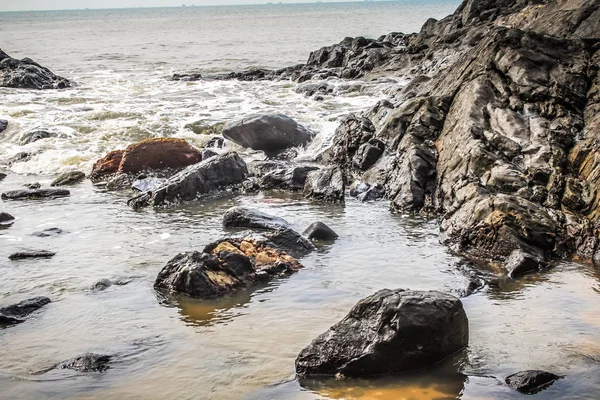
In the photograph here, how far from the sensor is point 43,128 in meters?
21.2

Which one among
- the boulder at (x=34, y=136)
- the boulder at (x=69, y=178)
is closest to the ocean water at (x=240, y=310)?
the boulder at (x=69, y=178)

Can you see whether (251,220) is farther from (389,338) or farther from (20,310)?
(389,338)

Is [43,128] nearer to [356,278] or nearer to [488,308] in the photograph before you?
[356,278]

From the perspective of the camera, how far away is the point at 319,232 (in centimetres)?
1115

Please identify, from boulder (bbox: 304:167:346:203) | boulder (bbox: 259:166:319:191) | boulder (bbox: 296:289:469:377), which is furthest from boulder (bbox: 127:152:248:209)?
boulder (bbox: 296:289:469:377)

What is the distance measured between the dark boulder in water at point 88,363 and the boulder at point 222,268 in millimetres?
1896

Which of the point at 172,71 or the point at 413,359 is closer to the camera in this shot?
the point at 413,359

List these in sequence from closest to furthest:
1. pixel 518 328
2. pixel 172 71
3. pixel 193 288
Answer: pixel 518 328 → pixel 193 288 → pixel 172 71

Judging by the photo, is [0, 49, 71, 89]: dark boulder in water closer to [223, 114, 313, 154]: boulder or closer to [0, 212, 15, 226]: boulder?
[223, 114, 313, 154]: boulder

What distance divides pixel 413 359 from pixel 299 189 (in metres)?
8.55

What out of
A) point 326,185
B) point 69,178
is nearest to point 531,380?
point 326,185

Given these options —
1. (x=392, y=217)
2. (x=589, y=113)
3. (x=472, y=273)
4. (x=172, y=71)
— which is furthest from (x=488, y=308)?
(x=172, y=71)

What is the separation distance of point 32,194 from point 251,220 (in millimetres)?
5845

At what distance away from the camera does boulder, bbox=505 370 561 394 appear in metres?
6.01
